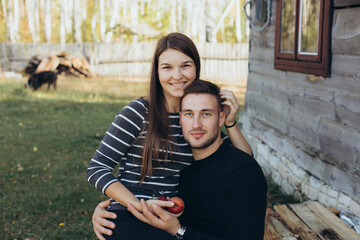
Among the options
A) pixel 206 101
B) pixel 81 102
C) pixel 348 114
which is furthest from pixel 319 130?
pixel 81 102

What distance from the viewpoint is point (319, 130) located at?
5000 mm

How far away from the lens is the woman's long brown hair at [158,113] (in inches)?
114

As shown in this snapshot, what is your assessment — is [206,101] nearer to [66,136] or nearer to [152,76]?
[152,76]

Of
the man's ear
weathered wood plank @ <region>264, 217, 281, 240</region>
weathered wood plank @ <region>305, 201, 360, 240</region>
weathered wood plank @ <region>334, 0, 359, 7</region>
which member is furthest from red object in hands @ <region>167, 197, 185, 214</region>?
weathered wood plank @ <region>334, 0, 359, 7</region>

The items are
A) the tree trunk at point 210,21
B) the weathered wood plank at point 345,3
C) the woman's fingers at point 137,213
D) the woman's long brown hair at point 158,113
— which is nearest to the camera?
the woman's fingers at point 137,213

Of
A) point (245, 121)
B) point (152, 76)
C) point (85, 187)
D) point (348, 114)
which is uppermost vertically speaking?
point (152, 76)

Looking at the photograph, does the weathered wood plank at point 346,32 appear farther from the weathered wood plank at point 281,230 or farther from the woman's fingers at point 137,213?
the woman's fingers at point 137,213

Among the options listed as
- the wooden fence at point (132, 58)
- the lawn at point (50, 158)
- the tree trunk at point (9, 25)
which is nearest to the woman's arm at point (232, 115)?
the lawn at point (50, 158)

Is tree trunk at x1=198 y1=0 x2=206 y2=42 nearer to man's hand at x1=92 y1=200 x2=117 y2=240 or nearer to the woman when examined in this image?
the woman

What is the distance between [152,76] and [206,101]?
1.60ft

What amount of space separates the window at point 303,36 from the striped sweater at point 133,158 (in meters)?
2.40

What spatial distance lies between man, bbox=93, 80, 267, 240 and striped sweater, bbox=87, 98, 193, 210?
0.10m

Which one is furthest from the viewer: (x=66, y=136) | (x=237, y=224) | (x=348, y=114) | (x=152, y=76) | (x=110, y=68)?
(x=110, y=68)

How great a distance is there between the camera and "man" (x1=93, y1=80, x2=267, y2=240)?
2.58 metres
